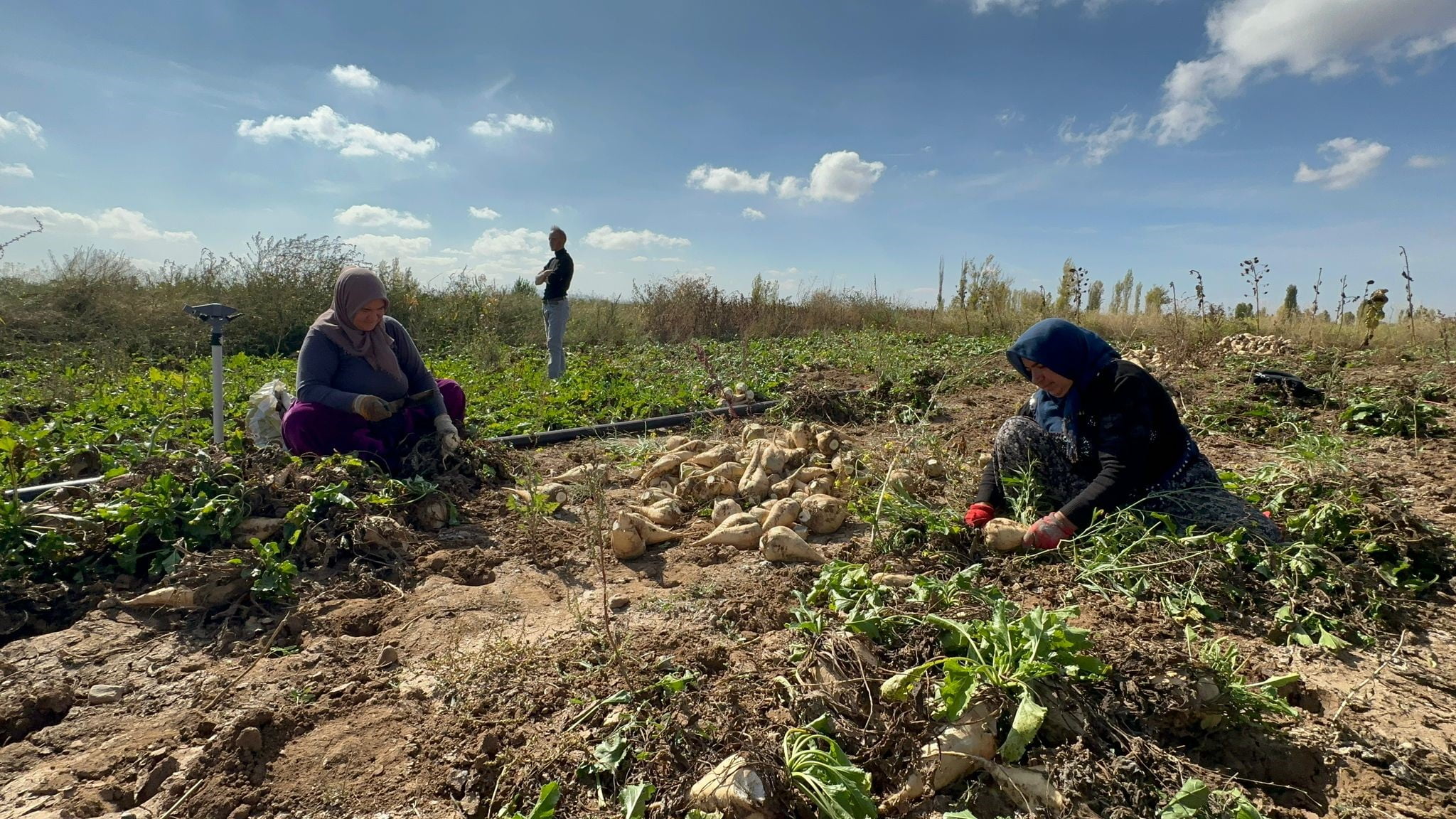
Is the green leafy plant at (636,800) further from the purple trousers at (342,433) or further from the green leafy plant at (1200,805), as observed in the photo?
the purple trousers at (342,433)

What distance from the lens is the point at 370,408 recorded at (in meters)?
3.39

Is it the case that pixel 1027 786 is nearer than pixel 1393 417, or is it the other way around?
pixel 1027 786

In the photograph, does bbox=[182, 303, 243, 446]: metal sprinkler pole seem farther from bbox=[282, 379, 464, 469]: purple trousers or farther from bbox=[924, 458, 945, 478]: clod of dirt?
bbox=[924, 458, 945, 478]: clod of dirt

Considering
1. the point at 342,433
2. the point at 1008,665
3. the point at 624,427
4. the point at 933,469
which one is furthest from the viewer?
the point at 624,427

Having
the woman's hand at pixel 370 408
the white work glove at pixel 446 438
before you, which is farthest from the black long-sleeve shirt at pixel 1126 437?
the woman's hand at pixel 370 408

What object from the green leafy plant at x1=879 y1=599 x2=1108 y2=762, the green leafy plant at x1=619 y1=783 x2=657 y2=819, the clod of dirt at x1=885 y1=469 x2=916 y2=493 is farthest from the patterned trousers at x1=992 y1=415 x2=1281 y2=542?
the green leafy plant at x1=619 y1=783 x2=657 y2=819

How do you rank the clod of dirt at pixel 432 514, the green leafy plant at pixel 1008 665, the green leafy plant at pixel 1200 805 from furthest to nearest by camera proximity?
the clod of dirt at pixel 432 514 < the green leafy plant at pixel 1008 665 < the green leafy plant at pixel 1200 805

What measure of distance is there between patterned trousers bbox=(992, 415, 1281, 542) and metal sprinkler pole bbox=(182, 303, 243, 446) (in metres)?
3.67

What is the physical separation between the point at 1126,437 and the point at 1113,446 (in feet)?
0.17

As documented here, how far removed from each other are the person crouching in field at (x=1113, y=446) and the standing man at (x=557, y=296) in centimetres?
537

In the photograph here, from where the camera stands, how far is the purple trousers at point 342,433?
3.40 metres

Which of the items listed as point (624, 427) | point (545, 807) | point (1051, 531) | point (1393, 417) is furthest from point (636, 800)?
point (1393, 417)

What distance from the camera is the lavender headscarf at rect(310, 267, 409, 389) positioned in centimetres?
349

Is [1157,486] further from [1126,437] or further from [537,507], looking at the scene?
[537,507]
